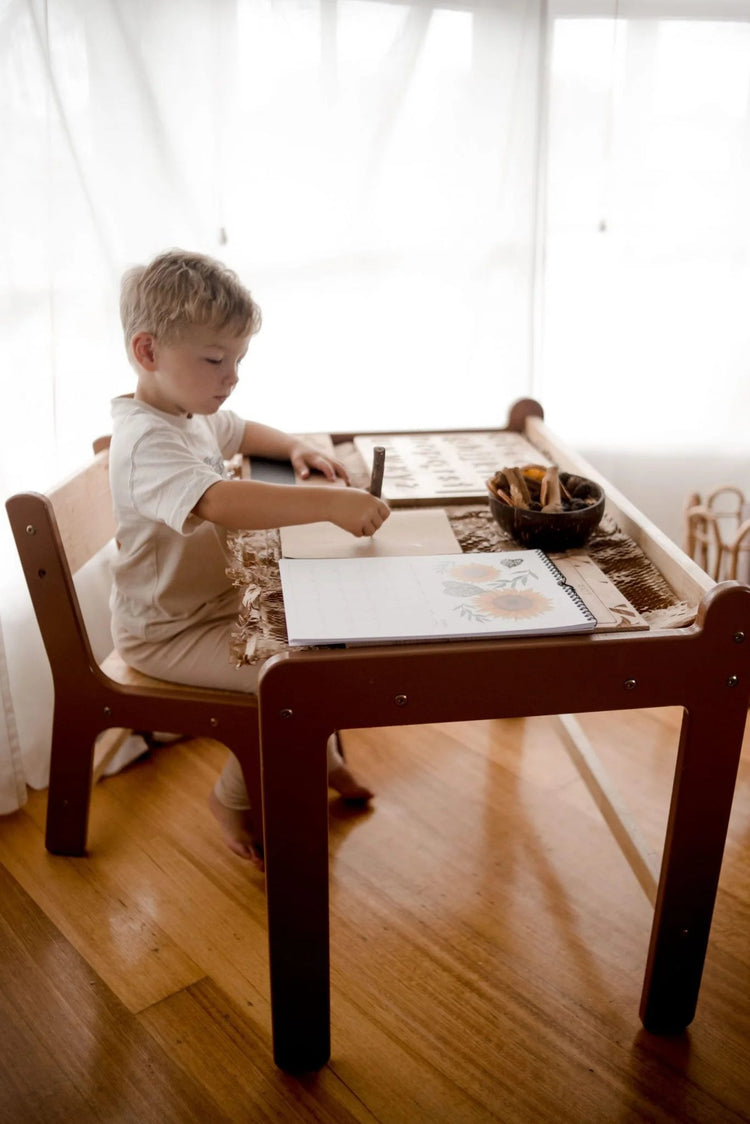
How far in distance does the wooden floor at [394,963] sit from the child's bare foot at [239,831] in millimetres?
24

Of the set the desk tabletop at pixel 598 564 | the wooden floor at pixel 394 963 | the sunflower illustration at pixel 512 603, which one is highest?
the sunflower illustration at pixel 512 603

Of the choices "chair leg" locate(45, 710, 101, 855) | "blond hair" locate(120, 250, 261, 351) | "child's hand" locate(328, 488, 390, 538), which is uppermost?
"blond hair" locate(120, 250, 261, 351)

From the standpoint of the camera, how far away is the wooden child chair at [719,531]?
217cm

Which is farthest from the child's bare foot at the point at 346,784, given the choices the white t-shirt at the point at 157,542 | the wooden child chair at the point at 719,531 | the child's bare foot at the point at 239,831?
the wooden child chair at the point at 719,531

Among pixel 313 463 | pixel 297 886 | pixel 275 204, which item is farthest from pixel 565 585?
pixel 275 204

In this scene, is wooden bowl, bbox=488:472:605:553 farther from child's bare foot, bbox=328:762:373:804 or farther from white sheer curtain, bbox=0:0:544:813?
white sheer curtain, bbox=0:0:544:813

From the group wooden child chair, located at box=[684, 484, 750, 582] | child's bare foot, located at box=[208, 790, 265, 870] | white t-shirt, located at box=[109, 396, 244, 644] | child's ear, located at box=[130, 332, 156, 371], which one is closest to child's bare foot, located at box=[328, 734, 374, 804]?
child's bare foot, located at box=[208, 790, 265, 870]

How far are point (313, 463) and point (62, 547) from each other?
1.42ft

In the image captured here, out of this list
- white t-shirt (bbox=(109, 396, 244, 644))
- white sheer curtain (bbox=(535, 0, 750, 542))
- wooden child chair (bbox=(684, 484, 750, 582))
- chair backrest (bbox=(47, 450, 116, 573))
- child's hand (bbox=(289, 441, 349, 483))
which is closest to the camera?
white t-shirt (bbox=(109, 396, 244, 644))

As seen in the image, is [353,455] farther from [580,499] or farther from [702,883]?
[702,883]

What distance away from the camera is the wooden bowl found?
126 centimetres

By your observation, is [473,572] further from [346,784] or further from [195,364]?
[346,784]

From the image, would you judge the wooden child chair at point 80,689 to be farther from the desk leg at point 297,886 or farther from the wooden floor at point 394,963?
the desk leg at point 297,886

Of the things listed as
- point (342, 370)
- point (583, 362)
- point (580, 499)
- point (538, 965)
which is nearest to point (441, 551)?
point (580, 499)
